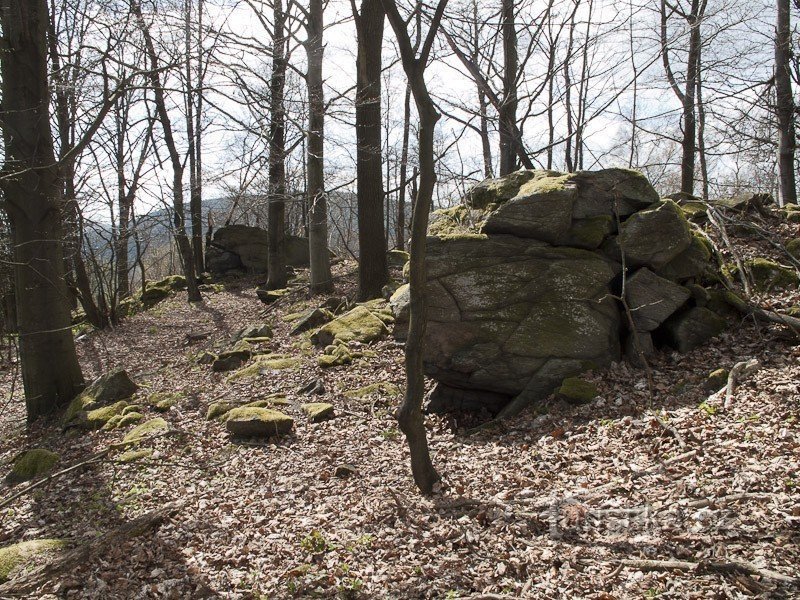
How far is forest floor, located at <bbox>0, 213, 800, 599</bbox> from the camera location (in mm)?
Answer: 3770

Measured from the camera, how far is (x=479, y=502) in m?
4.79

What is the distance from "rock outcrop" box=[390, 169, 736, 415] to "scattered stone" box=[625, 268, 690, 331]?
12mm

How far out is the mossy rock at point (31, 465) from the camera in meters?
6.95

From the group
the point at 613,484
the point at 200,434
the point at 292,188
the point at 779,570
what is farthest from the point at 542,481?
the point at 292,188

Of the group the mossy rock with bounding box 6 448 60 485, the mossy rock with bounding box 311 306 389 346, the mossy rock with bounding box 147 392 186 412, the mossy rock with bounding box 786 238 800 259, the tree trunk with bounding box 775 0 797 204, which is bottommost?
the mossy rock with bounding box 6 448 60 485

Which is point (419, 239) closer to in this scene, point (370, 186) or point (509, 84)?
point (370, 186)

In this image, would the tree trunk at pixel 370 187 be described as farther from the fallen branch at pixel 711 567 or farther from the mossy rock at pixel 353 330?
the fallen branch at pixel 711 567

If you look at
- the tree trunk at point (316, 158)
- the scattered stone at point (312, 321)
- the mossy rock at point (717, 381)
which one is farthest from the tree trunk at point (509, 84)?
the mossy rock at point (717, 381)

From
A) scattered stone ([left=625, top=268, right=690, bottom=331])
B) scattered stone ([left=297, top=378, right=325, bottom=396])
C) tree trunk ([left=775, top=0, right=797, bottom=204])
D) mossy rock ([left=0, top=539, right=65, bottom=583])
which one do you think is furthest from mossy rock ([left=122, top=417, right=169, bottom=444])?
tree trunk ([left=775, top=0, right=797, bottom=204])

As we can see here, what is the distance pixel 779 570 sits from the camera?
131 inches

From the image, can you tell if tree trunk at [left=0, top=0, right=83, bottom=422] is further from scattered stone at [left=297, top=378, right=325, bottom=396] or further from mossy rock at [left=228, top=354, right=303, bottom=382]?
scattered stone at [left=297, top=378, right=325, bottom=396]

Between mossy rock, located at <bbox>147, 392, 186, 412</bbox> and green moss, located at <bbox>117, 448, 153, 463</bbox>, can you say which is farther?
mossy rock, located at <bbox>147, 392, 186, 412</bbox>

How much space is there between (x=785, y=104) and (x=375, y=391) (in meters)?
10.6

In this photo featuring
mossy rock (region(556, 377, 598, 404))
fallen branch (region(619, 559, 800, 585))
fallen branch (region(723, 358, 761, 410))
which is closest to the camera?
fallen branch (region(619, 559, 800, 585))
